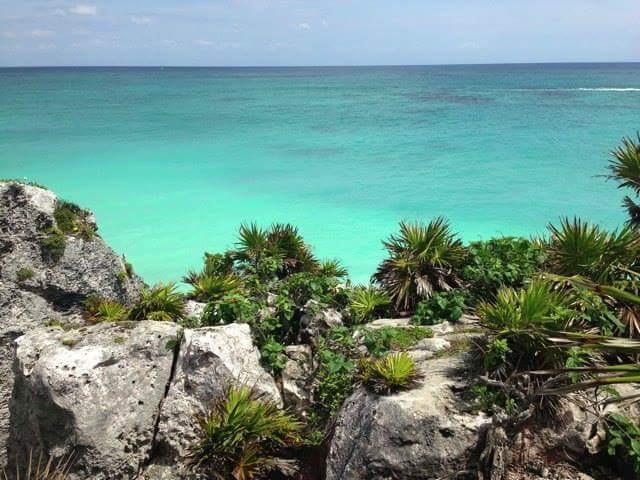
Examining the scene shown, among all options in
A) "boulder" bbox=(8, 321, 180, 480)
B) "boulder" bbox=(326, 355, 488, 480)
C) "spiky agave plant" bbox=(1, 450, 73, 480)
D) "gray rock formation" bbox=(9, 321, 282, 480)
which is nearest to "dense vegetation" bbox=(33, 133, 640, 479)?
"boulder" bbox=(326, 355, 488, 480)

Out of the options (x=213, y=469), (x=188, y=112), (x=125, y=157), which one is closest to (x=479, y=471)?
(x=213, y=469)

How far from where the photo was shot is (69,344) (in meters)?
6.77

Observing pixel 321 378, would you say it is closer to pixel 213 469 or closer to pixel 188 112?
pixel 213 469

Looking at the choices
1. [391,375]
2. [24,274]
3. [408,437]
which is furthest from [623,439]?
[24,274]

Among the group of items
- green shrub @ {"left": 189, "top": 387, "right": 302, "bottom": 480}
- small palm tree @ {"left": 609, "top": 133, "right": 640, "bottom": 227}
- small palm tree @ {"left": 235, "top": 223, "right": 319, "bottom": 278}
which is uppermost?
small palm tree @ {"left": 609, "top": 133, "right": 640, "bottom": 227}

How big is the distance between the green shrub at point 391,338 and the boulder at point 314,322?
0.62 metres

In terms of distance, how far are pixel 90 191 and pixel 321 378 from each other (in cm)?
1930

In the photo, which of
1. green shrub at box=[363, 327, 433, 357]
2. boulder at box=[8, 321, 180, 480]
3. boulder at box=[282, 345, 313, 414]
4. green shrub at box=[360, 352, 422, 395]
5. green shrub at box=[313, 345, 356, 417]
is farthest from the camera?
boulder at box=[282, 345, 313, 414]

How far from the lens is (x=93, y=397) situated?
20.7 feet

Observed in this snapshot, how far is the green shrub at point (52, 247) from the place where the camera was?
9125mm

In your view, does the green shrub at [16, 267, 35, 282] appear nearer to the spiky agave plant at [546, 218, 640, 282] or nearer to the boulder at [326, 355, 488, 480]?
the boulder at [326, 355, 488, 480]

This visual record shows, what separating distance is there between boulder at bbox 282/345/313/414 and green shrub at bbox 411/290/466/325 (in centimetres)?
155

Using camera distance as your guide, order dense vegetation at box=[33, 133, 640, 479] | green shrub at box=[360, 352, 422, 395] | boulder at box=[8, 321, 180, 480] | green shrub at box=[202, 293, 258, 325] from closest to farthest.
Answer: dense vegetation at box=[33, 133, 640, 479], green shrub at box=[360, 352, 422, 395], boulder at box=[8, 321, 180, 480], green shrub at box=[202, 293, 258, 325]

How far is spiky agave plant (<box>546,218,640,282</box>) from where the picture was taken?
6.75m
